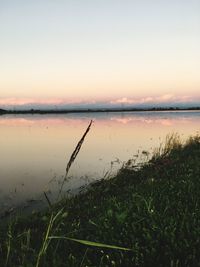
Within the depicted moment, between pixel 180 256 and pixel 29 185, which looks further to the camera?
pixel 29 185

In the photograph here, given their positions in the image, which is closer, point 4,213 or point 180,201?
point 180,201

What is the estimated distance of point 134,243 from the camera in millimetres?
A: 6898

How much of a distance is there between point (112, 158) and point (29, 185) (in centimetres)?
1149

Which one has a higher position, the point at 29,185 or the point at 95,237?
the point at 95,237

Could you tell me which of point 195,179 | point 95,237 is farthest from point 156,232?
point 195,179

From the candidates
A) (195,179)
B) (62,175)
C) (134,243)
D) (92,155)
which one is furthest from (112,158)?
(134,243)

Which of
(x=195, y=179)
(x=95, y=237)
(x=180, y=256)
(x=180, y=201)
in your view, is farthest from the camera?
(x=195, y=179)

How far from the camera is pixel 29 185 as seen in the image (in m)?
19.4

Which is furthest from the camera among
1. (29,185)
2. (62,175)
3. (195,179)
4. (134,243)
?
(62,175)

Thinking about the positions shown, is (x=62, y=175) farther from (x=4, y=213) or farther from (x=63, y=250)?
(x=63, y=250)

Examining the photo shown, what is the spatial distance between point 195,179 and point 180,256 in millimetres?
5751

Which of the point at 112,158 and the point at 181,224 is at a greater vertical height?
the point at 181,224

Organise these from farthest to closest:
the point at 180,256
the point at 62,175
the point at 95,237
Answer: the point at 62,175 < the point at 95,237 < the point at 180,256

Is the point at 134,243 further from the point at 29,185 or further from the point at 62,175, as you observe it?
the point at 62,175
